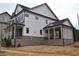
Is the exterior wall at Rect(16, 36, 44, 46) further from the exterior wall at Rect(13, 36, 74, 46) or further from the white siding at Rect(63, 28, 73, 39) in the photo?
the white siding at Rect(63, 28, 73, 39)

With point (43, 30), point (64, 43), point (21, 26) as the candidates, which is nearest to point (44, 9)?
point (43, 30)

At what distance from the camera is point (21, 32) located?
83.8 feet

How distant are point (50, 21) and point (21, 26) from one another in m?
7.39

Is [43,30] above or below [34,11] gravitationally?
below

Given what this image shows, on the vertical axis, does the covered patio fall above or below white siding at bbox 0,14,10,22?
below

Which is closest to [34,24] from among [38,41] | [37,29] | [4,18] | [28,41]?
[37,29]

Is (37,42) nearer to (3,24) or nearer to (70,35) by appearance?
(70,35)

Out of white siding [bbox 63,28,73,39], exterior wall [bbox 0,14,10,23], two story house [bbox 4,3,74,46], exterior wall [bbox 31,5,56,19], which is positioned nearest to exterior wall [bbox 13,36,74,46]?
two story house [bbox 4,3,74,46]

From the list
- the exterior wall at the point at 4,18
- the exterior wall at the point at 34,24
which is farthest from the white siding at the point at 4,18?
the exterior wall at the point at 34,24

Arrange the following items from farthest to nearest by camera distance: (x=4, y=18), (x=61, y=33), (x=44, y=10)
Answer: (x=4, y=18)
(x=44, y=10)
(x=61, y=33)

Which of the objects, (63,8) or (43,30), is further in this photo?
(43,30)

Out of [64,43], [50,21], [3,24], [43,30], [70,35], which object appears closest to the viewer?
[64,43]

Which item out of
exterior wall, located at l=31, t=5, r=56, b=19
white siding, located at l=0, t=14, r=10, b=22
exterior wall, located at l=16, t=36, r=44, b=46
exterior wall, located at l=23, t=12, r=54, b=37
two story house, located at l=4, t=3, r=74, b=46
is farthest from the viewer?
white siding, located at l=0, t=14, r=10, b=22

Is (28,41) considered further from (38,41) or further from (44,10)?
(44,10)
